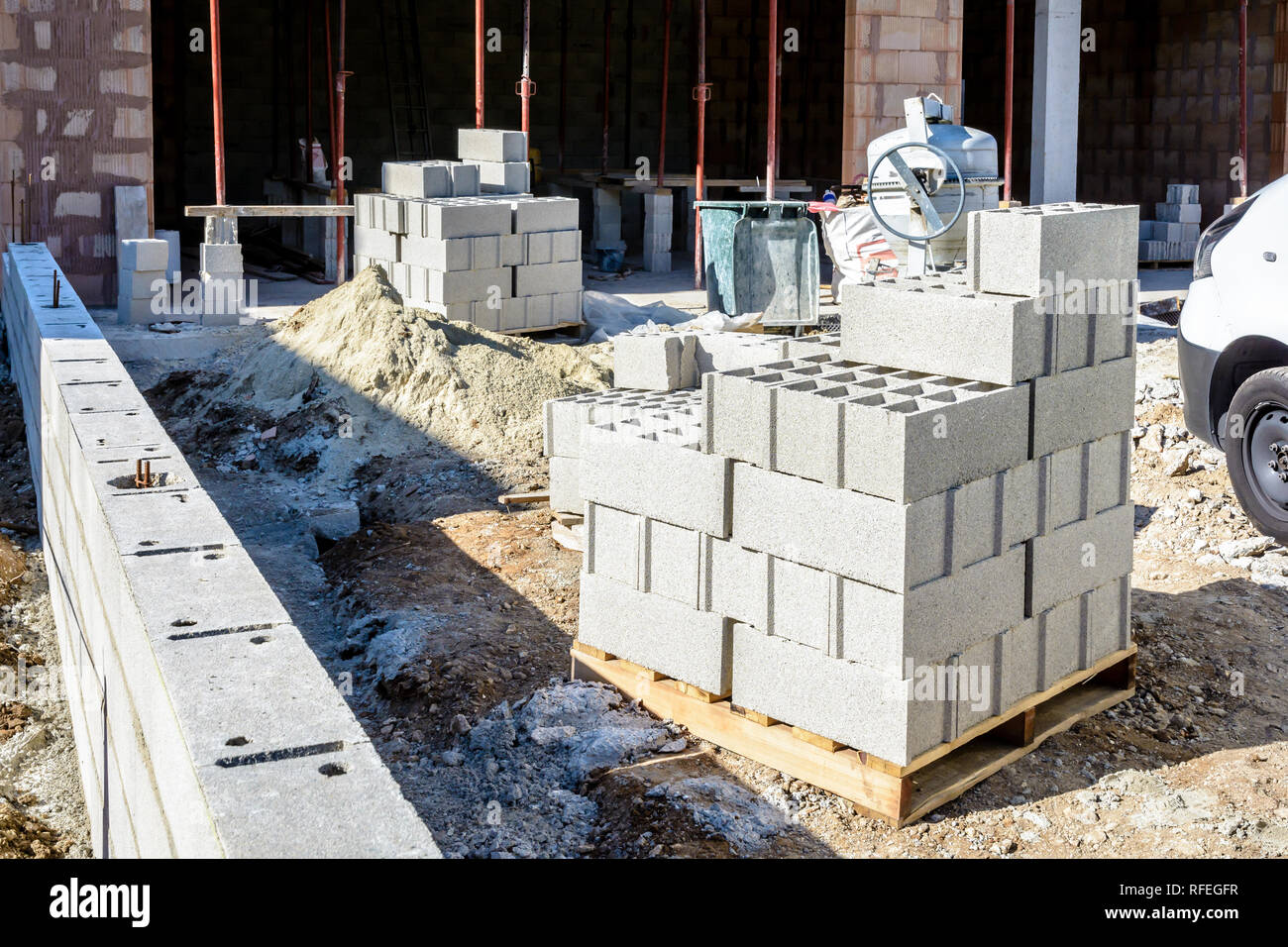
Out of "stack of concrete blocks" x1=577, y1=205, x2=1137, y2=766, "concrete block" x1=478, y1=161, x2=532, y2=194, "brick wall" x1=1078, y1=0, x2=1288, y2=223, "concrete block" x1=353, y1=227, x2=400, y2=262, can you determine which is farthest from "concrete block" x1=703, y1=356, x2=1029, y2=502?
"brick wall" x1=1078, y1=0, x2=1288, y2=223

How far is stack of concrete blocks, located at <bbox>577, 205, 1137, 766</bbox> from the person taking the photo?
17.1 ft

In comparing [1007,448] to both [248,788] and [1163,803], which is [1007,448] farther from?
[248,788]

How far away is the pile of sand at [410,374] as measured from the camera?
1063 centimetres

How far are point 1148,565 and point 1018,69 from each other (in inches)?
657

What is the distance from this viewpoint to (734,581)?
18.6ft

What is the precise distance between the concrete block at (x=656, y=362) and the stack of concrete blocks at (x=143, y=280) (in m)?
6.53

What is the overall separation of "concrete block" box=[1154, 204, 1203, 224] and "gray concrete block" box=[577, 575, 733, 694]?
14998 mm

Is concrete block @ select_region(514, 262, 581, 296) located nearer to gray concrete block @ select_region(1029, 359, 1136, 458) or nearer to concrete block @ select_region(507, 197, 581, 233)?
concrete block @ select_region(507, 197, 581, 233)

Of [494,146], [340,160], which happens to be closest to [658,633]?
[494,146]

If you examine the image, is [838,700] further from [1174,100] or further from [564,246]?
[1174,100]

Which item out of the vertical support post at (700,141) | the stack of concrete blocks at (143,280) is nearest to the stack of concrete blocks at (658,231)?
the vertical support post at (700,141)

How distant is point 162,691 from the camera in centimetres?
393

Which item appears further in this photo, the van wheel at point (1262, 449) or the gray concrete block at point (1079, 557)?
the van wheel at point (1262, 449)

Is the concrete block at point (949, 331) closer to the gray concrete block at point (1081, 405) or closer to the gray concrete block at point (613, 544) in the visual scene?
the gray concrete block at point (1081, 405)
